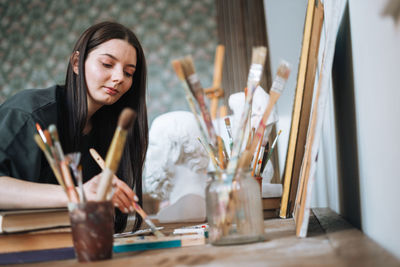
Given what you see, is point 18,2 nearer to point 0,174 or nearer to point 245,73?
point 245,73

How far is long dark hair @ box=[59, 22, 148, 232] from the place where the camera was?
3.35 feet

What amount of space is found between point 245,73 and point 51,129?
1.53 m

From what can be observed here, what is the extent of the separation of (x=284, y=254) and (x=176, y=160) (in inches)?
32.6

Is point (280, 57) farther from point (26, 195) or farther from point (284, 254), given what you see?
point (284, 254)

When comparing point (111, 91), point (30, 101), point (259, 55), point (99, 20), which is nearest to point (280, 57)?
point (111, 91)

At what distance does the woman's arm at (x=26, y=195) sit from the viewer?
28.0 inches

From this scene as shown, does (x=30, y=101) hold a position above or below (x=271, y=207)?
above

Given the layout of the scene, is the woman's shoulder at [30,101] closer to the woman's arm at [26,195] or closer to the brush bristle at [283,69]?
the woman's arm at [26,195]

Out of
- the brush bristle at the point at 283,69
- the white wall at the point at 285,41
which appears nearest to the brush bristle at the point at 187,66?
the brush bristle at the point at 283,69

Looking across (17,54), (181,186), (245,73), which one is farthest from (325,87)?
(17,54)

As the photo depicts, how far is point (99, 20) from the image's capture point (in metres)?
2.75

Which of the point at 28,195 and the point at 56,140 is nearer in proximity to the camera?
the point at 56,140

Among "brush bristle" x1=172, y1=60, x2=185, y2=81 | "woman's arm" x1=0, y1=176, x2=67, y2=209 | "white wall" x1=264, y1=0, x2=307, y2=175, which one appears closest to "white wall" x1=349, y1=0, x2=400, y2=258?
"brush bristle" x1=172, y1=60, x2=185, y2=81

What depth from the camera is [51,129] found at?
0.48 meters
